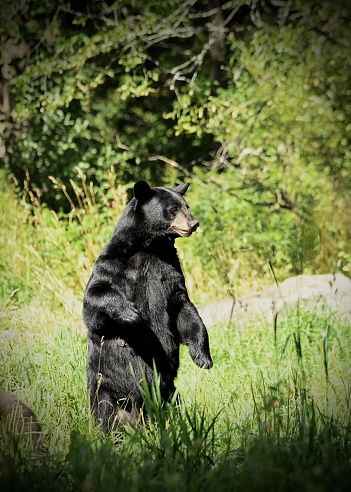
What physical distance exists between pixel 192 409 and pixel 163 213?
3.62 ft

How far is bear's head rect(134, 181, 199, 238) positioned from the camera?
3752 millimetres

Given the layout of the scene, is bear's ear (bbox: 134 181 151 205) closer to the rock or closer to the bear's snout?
the bear's snout

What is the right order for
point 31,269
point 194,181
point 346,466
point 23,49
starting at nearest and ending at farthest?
point 346,466
point 31,269
point 194,181
point 23,49

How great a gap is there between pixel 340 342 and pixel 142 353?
6.57 feet

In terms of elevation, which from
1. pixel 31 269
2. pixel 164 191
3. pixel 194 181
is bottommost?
pixel 164 191

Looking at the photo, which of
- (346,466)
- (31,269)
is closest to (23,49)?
(31,269)

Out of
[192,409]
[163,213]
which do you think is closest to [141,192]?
[163,213]

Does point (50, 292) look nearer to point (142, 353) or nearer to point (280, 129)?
point (142, 353)

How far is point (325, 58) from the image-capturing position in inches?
333

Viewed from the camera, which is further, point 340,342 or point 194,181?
point 194,181

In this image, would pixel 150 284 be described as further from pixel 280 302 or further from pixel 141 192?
pixel 280 302

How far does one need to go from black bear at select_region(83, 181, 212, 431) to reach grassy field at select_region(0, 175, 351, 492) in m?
0.14

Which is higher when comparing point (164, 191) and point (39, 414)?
point (164, 191)

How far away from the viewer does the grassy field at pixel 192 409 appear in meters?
2.54
